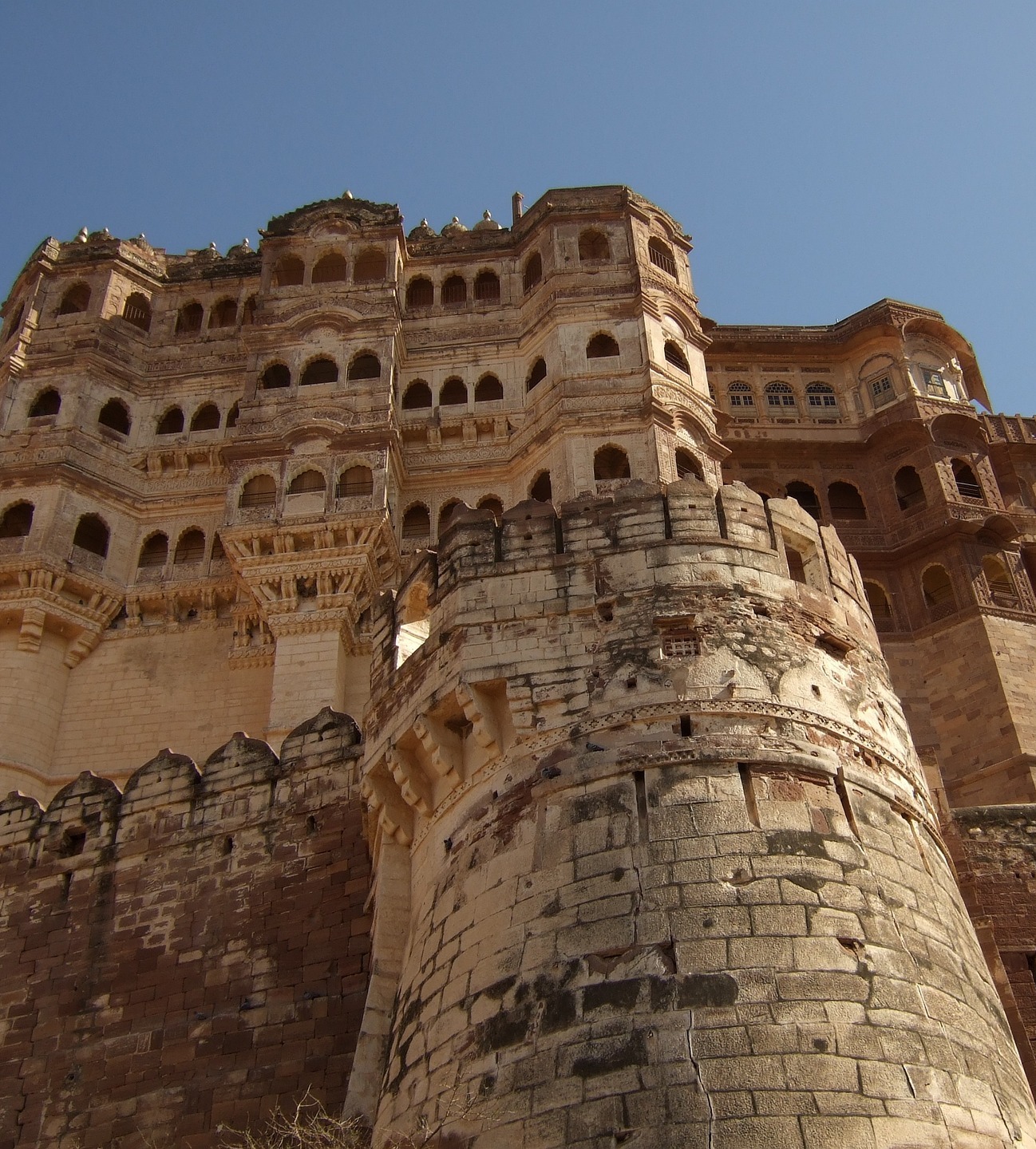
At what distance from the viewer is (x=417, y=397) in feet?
96.2

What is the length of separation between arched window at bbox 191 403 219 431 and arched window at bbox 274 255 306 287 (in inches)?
126

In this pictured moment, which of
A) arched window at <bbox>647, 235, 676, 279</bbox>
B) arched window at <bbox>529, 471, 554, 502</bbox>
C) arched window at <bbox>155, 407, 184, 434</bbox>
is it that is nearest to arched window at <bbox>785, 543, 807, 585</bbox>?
arched window at <bbox>529, 471, 554, 502</bbox>

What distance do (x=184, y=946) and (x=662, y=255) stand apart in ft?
68.5

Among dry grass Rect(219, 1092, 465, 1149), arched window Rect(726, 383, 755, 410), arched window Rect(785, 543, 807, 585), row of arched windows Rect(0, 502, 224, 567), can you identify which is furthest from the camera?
arched window Rect(726, 383, 755, 410)

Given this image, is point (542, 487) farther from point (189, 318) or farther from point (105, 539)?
point (189, 318)

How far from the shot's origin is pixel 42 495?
87.0 ft

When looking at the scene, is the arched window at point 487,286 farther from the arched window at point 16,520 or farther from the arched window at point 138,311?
the arched window at point 16,520

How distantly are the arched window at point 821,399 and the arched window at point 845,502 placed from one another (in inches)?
84.3

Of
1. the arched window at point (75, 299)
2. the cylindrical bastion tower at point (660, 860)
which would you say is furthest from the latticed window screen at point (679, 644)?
the arched window at point (75, 299)

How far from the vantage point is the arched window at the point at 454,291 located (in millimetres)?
31078

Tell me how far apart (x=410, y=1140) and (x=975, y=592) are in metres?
20.7

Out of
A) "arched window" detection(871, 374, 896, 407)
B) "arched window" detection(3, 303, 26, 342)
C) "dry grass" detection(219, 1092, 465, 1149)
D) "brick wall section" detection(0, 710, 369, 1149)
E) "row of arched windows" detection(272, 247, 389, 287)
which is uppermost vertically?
"row of arched windows" detection(272, 247, 389, 287)

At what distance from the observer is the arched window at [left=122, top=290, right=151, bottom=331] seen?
31281 mm

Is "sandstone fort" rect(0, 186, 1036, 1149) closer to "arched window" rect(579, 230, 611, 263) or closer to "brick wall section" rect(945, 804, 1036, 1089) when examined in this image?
"brick wall section" rect(945, 804, 1036, 1089)
